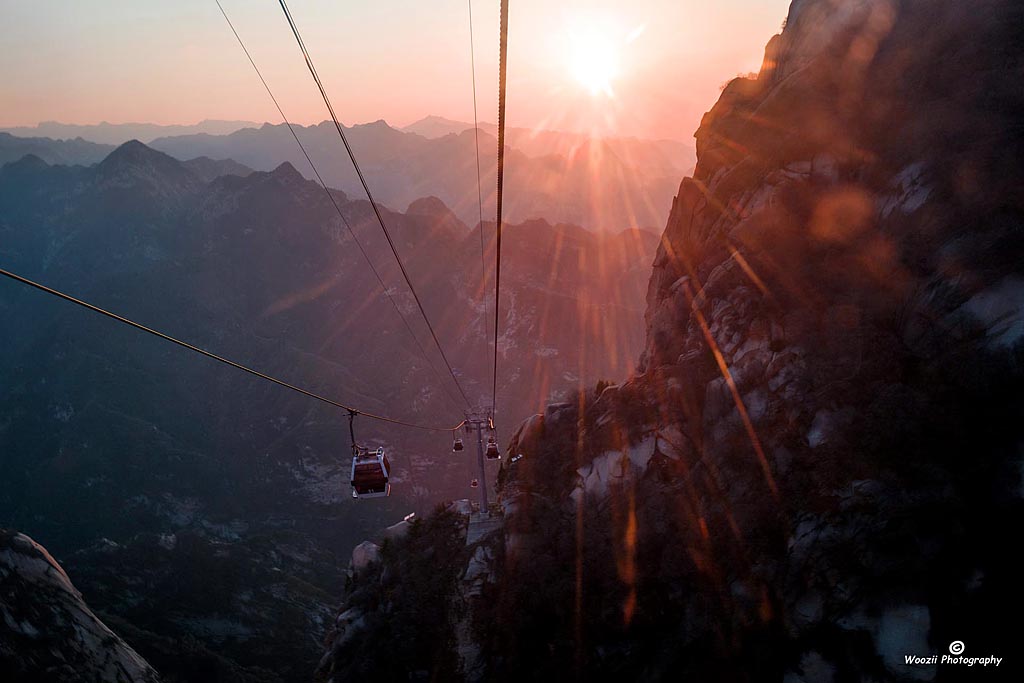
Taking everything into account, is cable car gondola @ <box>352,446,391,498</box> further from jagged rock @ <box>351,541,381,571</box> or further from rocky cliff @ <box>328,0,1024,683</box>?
jagged rock @ <box>351,541,381,571</box>

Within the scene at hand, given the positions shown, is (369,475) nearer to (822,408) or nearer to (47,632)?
(822,408)

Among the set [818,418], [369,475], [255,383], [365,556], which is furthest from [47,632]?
[255,383]

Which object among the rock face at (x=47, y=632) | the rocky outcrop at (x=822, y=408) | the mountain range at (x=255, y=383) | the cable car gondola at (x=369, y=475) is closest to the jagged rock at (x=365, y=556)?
the rocky outcrop at (x=822, y=408)

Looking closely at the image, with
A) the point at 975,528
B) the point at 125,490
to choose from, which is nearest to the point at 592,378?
the point at 125,490

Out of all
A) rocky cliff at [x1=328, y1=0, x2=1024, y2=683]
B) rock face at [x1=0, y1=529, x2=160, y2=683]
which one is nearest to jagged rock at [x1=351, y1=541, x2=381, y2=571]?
rocky cliff at [x1=328, y1=0, x2=1024, y2=683]

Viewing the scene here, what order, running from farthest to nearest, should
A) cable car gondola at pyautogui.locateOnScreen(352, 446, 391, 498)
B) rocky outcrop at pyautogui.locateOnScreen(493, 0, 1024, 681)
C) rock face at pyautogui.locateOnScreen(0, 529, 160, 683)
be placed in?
rock face at pyautogui.locateOnScreen(0, 529, 160, 683), cable car gondola at pyautogui.locateOnScreen(352, 446, 391, 498), rocky outcrop at pyautogui.locateOnScreen(493, 0, 1024, 681)

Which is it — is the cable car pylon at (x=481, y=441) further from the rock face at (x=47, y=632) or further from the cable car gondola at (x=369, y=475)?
the rock face at (x=47, y=632)

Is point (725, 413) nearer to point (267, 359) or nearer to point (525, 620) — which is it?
point (525, 620)
